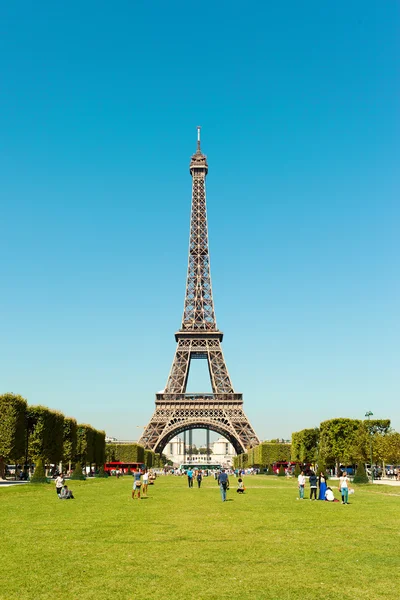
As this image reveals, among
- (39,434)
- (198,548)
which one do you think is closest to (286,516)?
(198,548)

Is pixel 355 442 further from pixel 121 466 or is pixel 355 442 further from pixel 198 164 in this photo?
pixel 198 164

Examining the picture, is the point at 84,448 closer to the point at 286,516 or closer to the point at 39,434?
the point at 39,434

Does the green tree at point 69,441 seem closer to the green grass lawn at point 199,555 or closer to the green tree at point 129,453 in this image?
the green tree at point 129,453

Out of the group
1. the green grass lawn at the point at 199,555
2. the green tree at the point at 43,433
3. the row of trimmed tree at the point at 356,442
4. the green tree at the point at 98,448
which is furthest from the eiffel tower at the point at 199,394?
the green grass lawn at the point at 199,555

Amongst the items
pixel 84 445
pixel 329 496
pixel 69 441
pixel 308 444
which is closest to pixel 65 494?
pixel 329 496

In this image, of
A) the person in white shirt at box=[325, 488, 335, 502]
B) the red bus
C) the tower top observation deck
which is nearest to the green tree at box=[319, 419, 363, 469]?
the red bus

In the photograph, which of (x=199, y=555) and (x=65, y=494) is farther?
(x=65, y=494)

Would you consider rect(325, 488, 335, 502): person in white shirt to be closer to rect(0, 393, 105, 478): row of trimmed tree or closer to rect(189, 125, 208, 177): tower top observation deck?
rect(0, 393, 105, 478): row of trimmed tree
